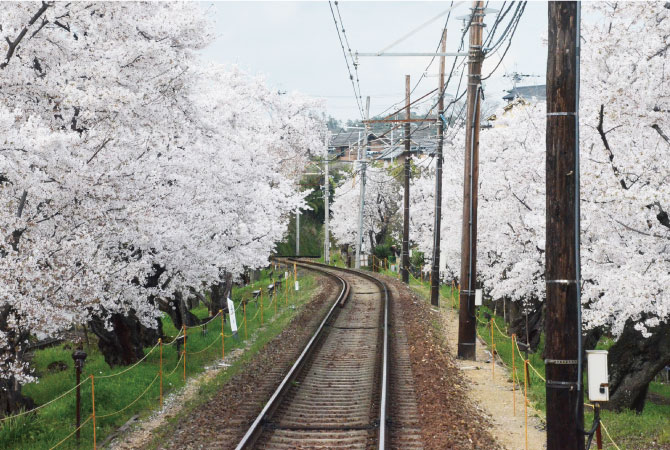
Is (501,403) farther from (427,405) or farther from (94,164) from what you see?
(94,164)

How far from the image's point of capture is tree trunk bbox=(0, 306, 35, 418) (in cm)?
1138

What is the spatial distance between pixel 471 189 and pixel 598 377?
11627 mm

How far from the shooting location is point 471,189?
710 inches

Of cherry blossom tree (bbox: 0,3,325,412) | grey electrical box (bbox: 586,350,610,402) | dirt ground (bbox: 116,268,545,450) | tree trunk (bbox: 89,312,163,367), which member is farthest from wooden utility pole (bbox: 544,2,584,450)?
tree trunk (bbox: 89,312,163,367)

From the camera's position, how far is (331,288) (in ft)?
120

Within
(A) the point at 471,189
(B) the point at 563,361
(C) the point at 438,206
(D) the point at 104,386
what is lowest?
(D) the point at 104,386

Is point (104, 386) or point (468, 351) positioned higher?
point (468, 351)

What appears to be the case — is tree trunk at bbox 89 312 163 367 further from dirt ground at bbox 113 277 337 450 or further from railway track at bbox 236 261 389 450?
railway track at bbox 236 261 389 450

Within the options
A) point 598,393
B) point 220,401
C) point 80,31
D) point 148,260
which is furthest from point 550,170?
point 148,260

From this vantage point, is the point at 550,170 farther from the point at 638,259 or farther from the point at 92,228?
the point at 92,228

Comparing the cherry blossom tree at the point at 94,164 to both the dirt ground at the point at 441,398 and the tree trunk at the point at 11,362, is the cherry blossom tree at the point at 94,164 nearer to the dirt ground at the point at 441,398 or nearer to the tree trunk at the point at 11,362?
the tree trunk at the point at 11,362

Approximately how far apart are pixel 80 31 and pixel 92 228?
169 inches

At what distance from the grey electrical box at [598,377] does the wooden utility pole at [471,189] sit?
450 inches

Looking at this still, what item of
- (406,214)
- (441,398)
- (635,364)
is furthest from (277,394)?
(406,214)
